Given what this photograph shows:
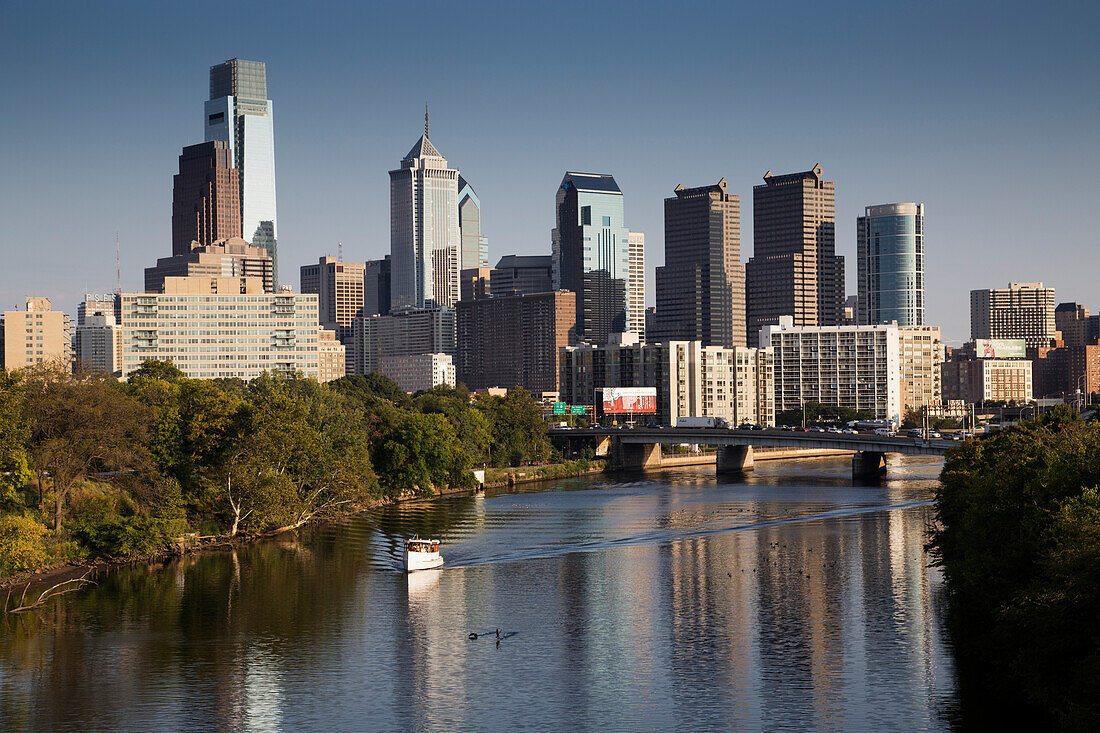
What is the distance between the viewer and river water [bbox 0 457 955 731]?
58.5m

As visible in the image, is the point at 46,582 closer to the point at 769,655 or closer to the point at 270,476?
the point at 270,476

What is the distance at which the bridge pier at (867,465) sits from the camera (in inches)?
7195

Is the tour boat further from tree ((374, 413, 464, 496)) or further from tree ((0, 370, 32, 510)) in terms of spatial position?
tree ((374, 413, 464, 496))

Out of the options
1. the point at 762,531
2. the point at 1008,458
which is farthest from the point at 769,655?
the point at 762,531

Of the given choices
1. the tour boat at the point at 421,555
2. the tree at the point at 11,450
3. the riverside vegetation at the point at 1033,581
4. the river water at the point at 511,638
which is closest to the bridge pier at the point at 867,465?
the river water at the point at 511,638

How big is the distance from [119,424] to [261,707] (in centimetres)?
5062

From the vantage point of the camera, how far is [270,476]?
113m

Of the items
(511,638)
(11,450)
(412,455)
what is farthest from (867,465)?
(11,450)

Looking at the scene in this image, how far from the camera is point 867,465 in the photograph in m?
184

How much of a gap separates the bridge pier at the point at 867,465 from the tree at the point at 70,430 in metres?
112

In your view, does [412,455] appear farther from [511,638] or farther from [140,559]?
[511,638]

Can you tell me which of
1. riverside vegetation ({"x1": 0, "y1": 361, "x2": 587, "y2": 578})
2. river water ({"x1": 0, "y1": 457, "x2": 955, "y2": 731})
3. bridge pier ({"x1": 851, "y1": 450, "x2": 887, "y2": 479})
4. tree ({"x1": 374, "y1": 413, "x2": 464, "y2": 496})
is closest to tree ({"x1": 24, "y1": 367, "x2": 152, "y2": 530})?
riverside vegetation ({"x1": 0, "y1": 361, "x2": 587, "y2": 578})

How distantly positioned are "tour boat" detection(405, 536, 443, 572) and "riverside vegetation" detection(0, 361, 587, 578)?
2012cm

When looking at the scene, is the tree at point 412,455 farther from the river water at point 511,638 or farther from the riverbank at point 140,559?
the river water at point 511,638
